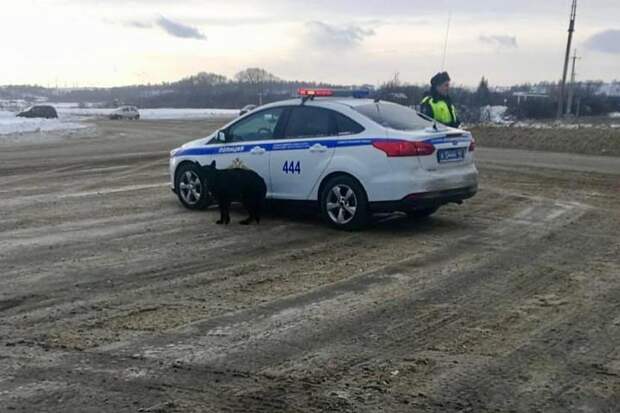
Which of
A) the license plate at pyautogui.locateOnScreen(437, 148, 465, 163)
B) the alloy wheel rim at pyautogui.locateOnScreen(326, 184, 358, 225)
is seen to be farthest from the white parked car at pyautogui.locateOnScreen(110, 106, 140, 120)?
the license plate at pyautogui.locateOnScreen(437, 148, 465, 163)

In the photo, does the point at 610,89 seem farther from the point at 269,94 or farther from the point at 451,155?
the point at 451,155

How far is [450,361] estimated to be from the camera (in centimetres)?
462

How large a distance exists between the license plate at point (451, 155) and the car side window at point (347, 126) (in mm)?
1012

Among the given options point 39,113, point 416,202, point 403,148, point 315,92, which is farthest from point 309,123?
point 39,113

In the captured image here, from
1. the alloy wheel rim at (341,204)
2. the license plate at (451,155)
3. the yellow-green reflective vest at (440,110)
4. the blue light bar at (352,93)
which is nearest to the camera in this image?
the license plate at (451,155)

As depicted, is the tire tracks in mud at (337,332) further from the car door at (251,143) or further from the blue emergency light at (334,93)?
the blue emergency light at (334,93)

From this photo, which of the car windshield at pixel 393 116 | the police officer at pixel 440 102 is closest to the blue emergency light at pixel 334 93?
the car windshield at pixel 393 116

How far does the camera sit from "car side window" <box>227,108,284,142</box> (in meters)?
9.80

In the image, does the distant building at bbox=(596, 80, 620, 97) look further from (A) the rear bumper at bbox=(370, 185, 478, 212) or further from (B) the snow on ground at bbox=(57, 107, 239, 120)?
(A) the rear bumper at bbox=(370, 185, 478, 212)

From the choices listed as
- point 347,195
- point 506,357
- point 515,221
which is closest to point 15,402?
point 506,357

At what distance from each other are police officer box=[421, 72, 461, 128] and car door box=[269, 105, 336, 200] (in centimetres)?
223

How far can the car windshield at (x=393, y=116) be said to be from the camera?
8992 millimetres

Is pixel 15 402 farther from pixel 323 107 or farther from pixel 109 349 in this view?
pixel 323 107

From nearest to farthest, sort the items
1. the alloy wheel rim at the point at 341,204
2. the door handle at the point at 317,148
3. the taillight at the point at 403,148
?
1. the taillight at the point at 403,148
2. the alloy wheel rim at the point at 341,204
3. the door handle at the point at 317,148
